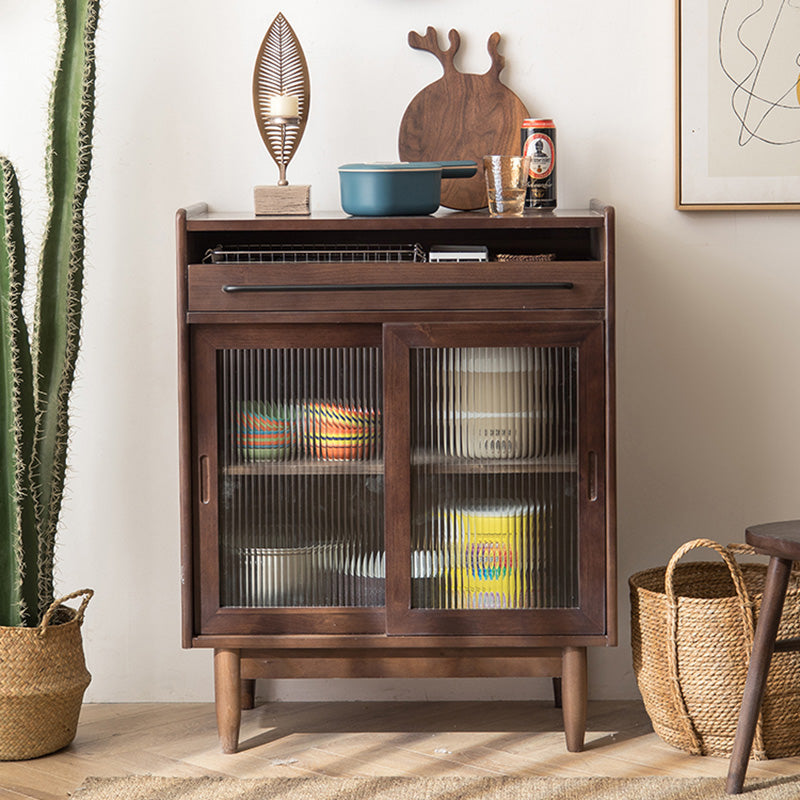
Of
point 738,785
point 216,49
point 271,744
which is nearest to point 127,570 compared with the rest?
point 271,744

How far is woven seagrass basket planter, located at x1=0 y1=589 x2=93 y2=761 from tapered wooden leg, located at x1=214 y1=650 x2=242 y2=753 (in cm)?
31

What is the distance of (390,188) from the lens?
2416 millimetres

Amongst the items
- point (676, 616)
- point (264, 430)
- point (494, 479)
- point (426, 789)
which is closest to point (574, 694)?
point (676, 616)

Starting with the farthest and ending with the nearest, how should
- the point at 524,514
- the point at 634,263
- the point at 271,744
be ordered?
the point at 634,263 → the point at 271,744 → the point at 524,514

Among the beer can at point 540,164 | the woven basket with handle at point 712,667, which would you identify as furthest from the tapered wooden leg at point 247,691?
the beer can at point 540,164

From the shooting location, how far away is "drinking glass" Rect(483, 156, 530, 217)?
245 cm

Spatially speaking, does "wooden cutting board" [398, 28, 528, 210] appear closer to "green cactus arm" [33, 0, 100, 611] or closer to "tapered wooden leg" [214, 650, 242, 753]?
"green cactus arm" [33, 0, 100, 611]

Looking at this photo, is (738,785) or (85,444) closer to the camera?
(738,785)

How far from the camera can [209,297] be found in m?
2.39

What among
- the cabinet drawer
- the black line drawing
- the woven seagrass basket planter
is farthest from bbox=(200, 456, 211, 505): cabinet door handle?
the black line drawing

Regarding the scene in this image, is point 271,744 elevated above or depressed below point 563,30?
below

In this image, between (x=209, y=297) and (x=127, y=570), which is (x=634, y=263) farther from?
(x=127, y=570)

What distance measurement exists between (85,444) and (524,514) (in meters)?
1.15

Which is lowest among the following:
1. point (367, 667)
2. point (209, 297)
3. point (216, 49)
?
point (367, 667)
